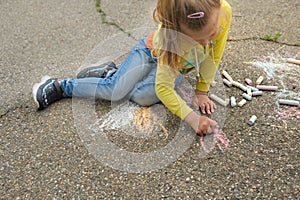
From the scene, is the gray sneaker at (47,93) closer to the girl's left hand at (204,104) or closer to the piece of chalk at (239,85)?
the girl's left hand at (204,104)

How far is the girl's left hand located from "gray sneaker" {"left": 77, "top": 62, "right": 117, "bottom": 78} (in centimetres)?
73

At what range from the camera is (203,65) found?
2.39 m

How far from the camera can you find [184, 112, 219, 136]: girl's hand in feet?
7.02

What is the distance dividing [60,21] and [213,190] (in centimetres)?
284

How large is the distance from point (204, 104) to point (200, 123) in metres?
0.27

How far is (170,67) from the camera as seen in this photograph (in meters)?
2.12

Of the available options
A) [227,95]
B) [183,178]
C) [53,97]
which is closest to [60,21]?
[53,97]

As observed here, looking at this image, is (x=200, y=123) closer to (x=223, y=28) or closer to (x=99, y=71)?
(x=223, y=28)

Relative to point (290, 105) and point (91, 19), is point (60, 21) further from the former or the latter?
point (290, 105)

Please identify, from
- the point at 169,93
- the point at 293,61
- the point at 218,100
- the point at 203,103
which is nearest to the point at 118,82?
the point at 169,93

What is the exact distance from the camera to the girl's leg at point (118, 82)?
2516 millimetres

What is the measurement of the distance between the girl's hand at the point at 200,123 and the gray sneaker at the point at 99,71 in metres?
0.82

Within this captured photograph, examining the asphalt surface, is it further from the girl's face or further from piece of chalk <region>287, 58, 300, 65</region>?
the girl's face

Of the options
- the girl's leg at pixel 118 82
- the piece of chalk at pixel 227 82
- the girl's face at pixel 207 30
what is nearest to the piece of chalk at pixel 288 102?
the piece of chalk at pixel 227 82
